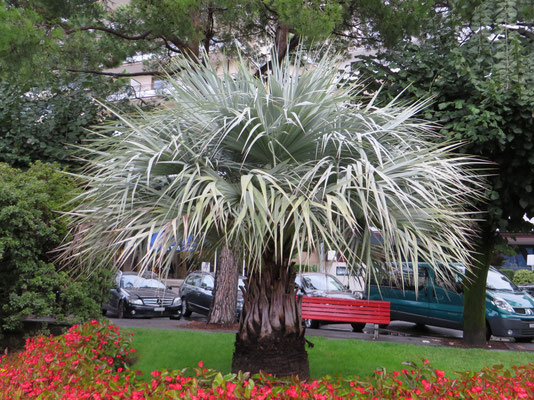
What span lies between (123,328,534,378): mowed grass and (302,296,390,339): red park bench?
0.69 m

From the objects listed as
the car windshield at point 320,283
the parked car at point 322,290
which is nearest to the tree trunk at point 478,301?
the parked car at point 322,290

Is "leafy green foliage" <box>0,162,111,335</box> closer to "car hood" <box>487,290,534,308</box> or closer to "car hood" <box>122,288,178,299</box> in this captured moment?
"car hood" <box>122,288,178,299</box>

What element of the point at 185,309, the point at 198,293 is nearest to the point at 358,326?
the point at 198,293

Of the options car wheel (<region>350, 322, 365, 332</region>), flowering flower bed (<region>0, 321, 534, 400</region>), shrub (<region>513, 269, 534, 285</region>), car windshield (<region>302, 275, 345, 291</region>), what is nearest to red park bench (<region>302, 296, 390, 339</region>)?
car wheel (<region>350, 322, 365, 332</region>)

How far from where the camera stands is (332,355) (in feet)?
26.8

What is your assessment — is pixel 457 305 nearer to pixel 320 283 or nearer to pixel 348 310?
pixel 348 310

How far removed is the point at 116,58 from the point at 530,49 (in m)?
9.47

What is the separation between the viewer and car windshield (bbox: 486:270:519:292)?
12242mm

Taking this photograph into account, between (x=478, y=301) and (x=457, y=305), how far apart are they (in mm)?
1702

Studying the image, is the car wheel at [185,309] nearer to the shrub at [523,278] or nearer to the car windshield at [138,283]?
the car windshield at [138,283]

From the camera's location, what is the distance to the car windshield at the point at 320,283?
49.3 ft

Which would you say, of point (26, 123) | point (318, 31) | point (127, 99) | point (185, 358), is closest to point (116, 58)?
point (127, 99)

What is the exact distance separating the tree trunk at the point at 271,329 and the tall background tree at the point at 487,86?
3.03 metres

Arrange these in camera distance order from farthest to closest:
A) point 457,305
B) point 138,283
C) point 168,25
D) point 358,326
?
point 138,283 < point 358,326 < point 457,305 < point 168,25
